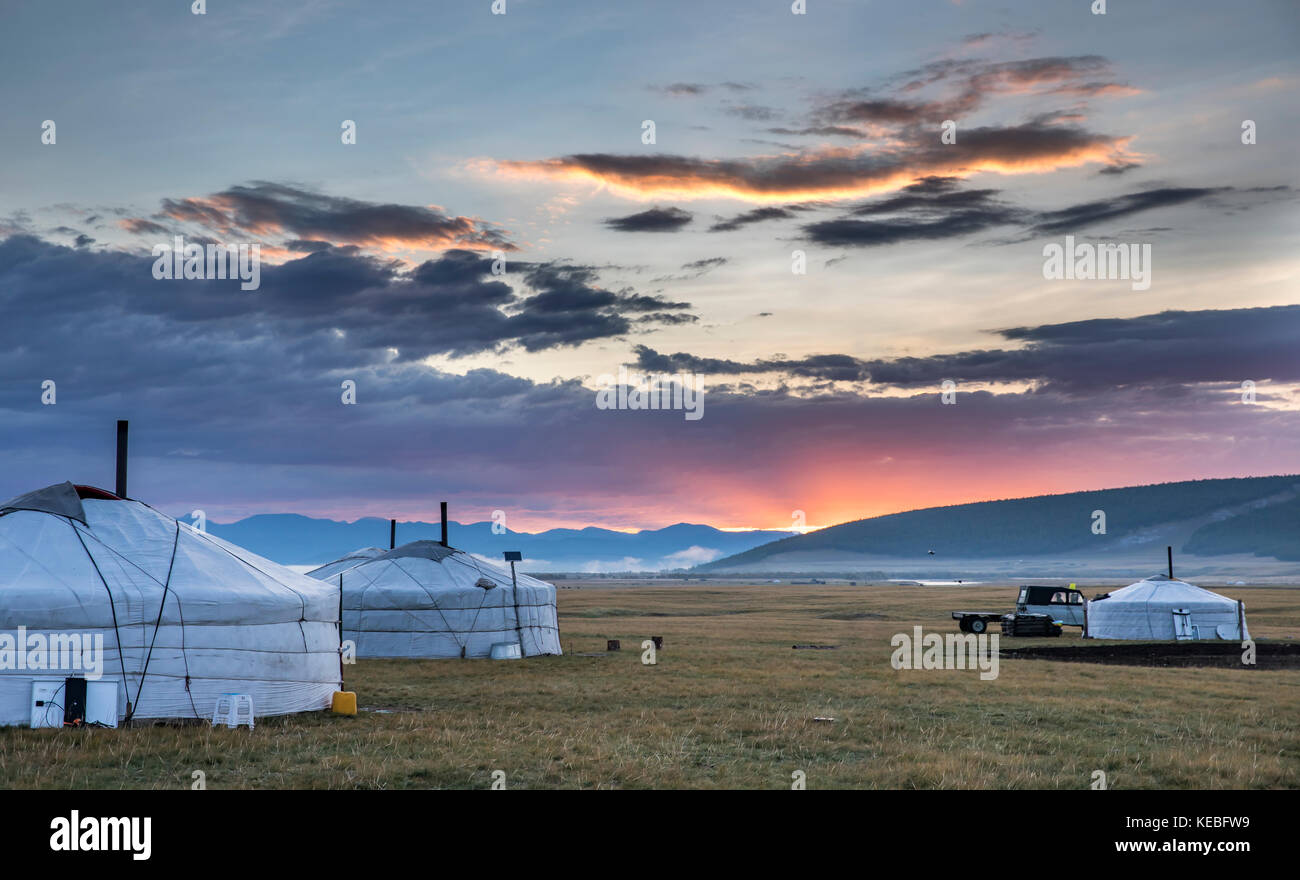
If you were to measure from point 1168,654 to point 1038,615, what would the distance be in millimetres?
9866

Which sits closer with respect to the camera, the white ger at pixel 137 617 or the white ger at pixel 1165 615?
the white ger at pixel 137 617

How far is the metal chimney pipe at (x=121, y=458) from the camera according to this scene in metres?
21.6

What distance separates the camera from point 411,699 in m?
23.0

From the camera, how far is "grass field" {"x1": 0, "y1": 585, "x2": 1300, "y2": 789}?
46.1 ft

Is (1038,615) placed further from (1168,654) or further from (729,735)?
(729,735)

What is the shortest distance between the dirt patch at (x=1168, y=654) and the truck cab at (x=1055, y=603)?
7906 millimetres

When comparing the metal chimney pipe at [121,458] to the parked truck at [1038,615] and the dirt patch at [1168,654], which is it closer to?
the dirt patch at [1168,654]

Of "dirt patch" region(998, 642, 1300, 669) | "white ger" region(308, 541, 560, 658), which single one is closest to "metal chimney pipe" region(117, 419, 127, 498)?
"white ger" region(308, 541, 560, 658)

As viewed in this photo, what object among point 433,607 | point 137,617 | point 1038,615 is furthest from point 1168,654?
point 137,617

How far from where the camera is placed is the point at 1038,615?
47406mm

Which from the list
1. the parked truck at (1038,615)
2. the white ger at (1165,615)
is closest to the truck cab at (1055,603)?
the parked truck at (1038,615)

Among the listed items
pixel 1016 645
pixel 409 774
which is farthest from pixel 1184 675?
pixel 409 774
